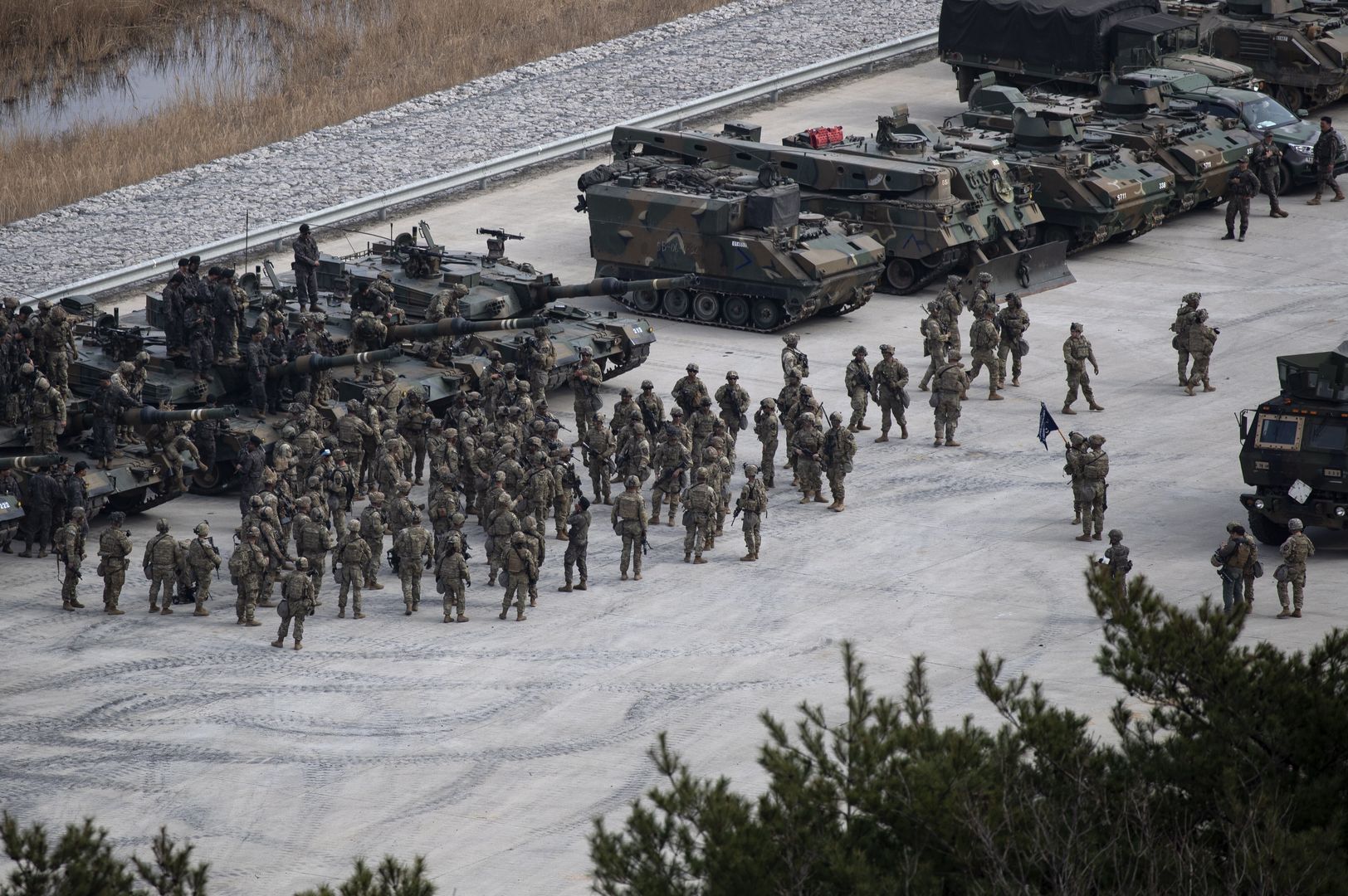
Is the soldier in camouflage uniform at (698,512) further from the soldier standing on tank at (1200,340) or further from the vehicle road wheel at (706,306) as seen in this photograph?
the vehicle road wheel at (706,306)

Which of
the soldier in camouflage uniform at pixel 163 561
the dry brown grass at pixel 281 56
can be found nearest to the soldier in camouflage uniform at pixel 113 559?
the soldier in camouflage uniform at pixel 163 561

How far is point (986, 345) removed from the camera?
28484 mm

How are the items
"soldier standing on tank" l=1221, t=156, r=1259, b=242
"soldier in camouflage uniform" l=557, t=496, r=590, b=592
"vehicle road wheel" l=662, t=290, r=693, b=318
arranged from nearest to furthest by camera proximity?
1. "soldier in camouflage uniform" l=557, t=496, r=590, b=592
2. "vehicle road wheel" l=662, t=290, r=693, b=318
3. "soldier standing on tank" l=1221, t=156, r=1259, b=242

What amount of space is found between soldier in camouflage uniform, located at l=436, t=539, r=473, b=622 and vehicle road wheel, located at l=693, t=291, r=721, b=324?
11372 millimetres

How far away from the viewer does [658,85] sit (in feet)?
141

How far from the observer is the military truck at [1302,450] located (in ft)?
73.6

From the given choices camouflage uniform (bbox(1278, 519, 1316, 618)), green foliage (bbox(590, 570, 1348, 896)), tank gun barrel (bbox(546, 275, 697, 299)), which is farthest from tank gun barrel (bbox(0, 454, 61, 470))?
camouflage uniform (bbox(1278, 519, 1316, 618))

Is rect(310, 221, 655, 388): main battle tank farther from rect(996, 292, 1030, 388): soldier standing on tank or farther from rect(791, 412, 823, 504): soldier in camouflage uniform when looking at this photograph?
rect(996, 292, 1030, 388): soldier standing on tank

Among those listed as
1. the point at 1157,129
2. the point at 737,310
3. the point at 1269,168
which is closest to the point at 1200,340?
the point at 737,310

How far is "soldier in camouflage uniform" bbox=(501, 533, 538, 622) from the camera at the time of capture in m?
21.3

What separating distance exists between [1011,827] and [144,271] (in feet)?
80.2

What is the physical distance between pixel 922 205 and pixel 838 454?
932cm

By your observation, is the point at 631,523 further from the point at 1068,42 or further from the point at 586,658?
the point at 1068,42

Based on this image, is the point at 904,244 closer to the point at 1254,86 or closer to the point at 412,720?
the point at 1254,86
